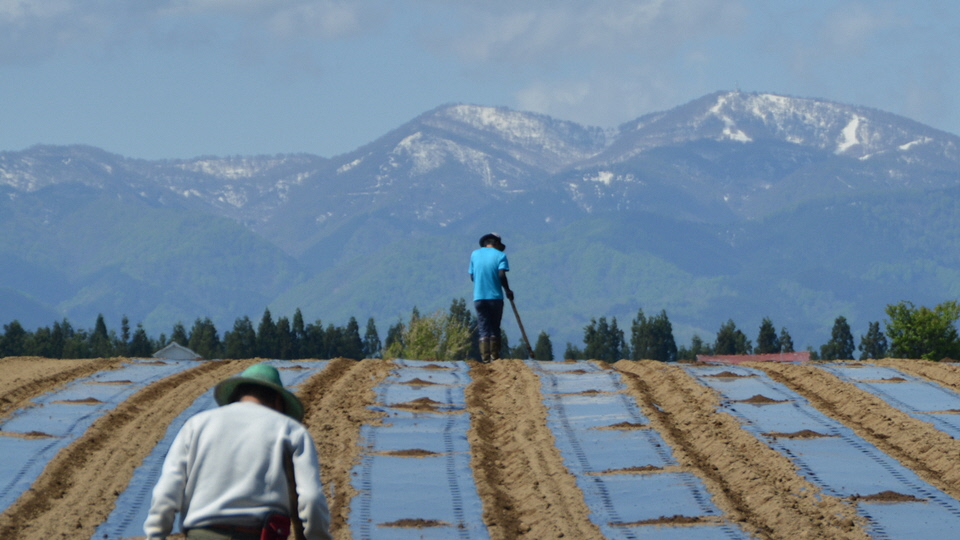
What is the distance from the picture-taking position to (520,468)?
Result: 400 inches

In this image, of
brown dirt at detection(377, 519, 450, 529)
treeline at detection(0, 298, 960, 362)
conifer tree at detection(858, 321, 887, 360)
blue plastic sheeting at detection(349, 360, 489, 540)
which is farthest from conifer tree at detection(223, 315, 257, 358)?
brown dirt at detection(377, 519, 450, 529)

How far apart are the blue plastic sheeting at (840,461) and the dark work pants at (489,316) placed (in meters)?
2.55

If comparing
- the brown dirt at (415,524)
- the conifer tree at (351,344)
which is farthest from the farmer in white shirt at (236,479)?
the conifer tree at (351,344)

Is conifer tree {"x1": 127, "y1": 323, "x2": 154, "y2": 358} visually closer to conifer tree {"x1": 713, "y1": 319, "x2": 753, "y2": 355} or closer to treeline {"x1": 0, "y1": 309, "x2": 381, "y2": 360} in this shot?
treeline {"x1": 0, "y1": 309, "x2": 381, "y2": 360}

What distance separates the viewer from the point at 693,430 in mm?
11297

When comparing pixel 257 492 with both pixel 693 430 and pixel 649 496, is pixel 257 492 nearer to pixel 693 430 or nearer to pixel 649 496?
pixel 649 496

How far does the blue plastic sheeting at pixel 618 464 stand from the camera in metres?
8.66

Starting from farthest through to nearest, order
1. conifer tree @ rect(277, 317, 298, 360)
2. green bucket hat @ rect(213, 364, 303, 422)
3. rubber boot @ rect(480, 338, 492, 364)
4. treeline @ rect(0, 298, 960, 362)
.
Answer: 1. conifer tree @ rect(277, 317, 298, 360)
2. treeline @ rect(0, 298, 960, 362)
3. rubber boot @ rect(480, 338, 492, 364)
4. green bucket hat @ rect(213, 364, 303, 422)

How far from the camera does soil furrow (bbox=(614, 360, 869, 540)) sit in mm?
8617

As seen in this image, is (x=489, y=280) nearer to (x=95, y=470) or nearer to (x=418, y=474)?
(x=418, y=474)

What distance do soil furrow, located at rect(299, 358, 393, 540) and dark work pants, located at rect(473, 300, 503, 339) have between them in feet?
4.05

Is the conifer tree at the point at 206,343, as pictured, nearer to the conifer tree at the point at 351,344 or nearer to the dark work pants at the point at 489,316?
the conifer tree at the point at 351,344

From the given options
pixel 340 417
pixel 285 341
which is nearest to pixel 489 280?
pixel 340 417

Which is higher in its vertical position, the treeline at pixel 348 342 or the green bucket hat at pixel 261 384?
the treeline at pixel 348 342
